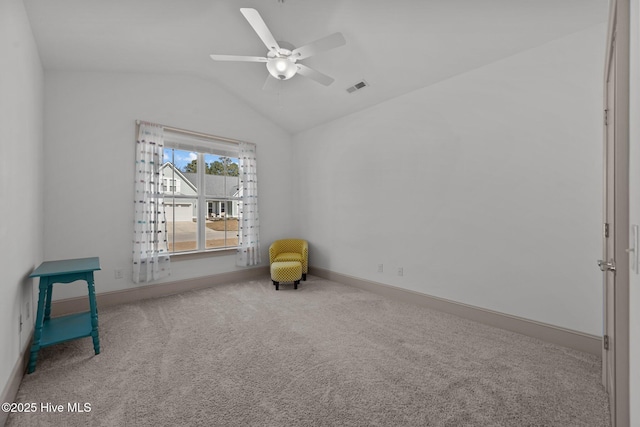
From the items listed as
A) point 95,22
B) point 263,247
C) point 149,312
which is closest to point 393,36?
point 95,22

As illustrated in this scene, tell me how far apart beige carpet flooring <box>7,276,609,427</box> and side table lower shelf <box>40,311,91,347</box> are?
7.8 inches

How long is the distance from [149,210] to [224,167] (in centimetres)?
141

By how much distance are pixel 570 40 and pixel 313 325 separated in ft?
11.5

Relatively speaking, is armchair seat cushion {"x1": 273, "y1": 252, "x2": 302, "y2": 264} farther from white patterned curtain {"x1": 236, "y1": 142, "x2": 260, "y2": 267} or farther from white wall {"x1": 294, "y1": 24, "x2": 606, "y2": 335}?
white wall {"x1": 294, "y1": 24, "x2": 606, "y2": 335}

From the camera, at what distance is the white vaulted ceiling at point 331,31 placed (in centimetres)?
Answer: 216

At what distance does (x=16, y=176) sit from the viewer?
73.9 inches

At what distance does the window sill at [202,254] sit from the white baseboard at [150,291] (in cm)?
33

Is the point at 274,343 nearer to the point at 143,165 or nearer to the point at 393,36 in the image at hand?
the point at 143,165

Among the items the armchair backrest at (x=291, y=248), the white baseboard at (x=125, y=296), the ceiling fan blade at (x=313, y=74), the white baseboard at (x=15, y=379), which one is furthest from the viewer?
the armchair backrest at (x=291, y=248)

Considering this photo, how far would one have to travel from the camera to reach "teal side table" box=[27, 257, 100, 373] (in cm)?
193

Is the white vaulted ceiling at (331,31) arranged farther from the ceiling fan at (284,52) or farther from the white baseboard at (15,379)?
the white baseboard at (15,379)

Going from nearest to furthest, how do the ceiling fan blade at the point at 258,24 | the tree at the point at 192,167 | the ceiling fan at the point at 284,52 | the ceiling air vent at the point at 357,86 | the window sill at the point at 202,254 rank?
1. the ceiling fan blade at the point at 258,24
2. the ceiling fan at the point at 284,52
3. the ceiling air vent at the point at 357,86
4. the window sill at the point at 202,254
5. the tree at the point at 192,167

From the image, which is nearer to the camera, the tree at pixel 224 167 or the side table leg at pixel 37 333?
the side table leg at pixel 37 333
